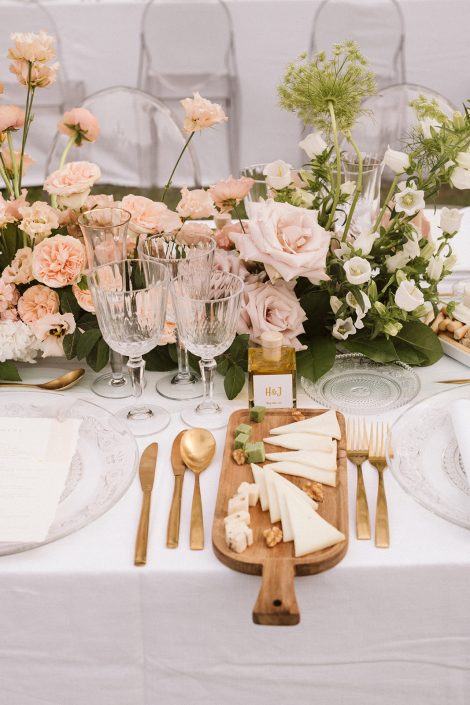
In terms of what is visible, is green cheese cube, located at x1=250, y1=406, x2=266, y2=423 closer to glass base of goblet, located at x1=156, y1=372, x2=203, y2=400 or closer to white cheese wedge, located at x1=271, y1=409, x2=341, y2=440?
white cheese wedge, located at x1=271, y1=409, x2=341, y2=440

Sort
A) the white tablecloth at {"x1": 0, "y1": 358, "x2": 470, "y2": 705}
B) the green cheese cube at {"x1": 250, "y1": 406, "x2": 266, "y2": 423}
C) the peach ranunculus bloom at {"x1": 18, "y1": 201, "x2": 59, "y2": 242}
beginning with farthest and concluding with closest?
the peach ranunculus bloom at {"x1": 18, "y1": 201, "x2": 59, "y2": 242}
the green cheese cube at {"x1": 250, "y1": 406, "x2": 266, "y2": 423}
the white tablecloth at {"x1": 0, "y1": 358, "x2": 470, "y2": 705}

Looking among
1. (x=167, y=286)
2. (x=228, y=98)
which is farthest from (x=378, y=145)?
(x=167, y=286)

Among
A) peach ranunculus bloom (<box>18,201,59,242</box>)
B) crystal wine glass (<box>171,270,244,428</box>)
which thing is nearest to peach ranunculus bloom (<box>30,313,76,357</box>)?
peach ranunculus bloom (<box>18,201,59,242</box>)

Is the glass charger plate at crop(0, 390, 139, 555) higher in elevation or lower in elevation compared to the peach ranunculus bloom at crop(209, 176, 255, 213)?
lower

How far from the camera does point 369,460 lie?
3.11ft

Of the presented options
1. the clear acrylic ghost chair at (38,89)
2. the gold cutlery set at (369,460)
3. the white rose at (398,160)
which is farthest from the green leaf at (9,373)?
the clear acrylic ghost chair at (38,89)

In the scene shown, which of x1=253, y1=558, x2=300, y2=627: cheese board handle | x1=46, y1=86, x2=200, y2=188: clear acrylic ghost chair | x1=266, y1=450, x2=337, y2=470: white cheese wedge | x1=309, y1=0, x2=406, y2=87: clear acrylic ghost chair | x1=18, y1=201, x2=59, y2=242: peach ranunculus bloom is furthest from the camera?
x1=309, y1=0, x2=406, y2=87: clear acrylic ghost chair

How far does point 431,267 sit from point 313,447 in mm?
344

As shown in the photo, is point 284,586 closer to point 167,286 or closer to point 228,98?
point 167,286

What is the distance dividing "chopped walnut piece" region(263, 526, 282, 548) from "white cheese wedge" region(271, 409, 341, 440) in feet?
0.63

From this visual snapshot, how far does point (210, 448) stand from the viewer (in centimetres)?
98

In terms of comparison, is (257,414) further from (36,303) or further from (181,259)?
(36,303)

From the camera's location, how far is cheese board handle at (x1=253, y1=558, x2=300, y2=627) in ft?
2.29

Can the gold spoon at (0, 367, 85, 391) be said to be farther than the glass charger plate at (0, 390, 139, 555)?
Yes
